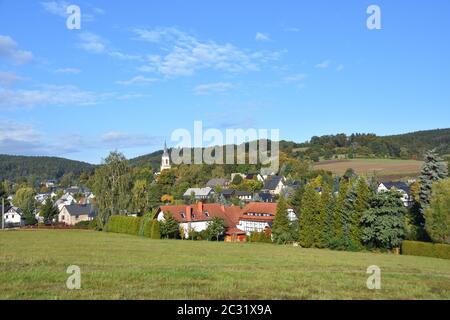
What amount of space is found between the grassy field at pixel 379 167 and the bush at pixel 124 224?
77.6 metres

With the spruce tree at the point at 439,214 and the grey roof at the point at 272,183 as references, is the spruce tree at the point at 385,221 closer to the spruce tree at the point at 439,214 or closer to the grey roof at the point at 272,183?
the spruce tree at the point at 439,214

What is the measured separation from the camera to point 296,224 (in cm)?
5562

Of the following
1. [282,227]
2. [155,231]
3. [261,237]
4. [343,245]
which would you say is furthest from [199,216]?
[343,245]

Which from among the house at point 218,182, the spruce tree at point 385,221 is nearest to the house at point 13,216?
the house at point 218,182

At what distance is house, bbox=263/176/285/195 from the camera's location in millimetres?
136500

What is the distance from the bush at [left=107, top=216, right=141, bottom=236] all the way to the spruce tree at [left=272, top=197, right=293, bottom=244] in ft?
57.1

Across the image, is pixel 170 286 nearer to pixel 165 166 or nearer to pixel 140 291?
pixel 140 291

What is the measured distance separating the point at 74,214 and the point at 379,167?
9153cm

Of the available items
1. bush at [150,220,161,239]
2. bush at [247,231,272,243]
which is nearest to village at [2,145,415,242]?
bush at [247,231,272,243]

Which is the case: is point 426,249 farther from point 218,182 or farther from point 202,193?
point 218,182

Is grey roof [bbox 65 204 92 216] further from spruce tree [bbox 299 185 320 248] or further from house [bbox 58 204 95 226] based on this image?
spruce tree [bbox 299 185 320 248]

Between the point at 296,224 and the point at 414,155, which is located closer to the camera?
the point at 296,224
